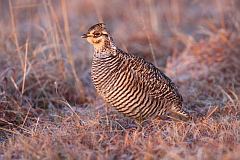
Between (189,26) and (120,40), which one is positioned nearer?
(120,40)

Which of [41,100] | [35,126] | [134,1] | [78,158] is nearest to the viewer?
[78,158]

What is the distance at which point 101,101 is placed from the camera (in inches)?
282

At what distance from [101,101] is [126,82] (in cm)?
151

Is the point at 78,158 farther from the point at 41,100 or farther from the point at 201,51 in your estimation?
the point at 201,51

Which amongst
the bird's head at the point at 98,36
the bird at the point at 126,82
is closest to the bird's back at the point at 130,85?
the bird at the point at 126,82

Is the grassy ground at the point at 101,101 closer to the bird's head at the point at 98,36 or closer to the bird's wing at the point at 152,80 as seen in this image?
the bird's wing at the point at 152,80

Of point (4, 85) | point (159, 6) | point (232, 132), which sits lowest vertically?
point (232, 132)

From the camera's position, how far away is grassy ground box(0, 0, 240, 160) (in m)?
4.80

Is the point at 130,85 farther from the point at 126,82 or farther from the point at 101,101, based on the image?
the point at 101,101

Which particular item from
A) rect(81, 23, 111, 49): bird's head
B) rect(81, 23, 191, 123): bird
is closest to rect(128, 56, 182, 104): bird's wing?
rect(81, 23, 191, 123): bird

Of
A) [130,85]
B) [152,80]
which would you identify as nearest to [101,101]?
[152,80]

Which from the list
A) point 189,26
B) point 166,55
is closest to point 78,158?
point 166,55

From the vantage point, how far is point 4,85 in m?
6.84

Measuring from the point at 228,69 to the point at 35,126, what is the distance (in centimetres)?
336
